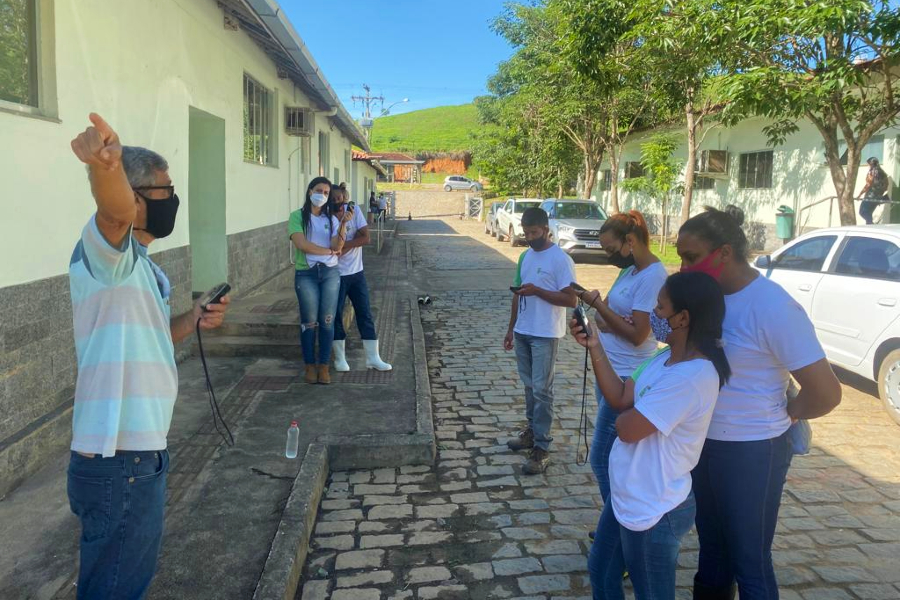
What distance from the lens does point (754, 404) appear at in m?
2.61

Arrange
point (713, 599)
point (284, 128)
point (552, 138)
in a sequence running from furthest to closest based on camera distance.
Result: 1. point (552, 138)
2. point (284, 128)
3. point (713, 599)

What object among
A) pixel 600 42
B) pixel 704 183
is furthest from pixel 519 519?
pixel 704 183

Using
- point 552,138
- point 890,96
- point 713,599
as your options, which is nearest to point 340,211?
point 713,599

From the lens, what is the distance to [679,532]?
242 cm

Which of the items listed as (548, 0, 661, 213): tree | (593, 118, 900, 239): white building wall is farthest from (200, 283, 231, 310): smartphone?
(593, 118, 900, 239): white building wall

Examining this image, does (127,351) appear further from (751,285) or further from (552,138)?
(552,138)

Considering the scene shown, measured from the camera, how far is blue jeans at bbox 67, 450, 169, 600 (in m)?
2.11

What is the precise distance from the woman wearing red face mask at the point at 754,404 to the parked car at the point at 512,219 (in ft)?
66.7

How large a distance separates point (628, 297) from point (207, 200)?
6.45 metres

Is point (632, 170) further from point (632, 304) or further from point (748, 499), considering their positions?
point (748, 499)

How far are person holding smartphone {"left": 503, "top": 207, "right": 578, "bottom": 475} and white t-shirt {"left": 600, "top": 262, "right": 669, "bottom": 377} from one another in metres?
0.78

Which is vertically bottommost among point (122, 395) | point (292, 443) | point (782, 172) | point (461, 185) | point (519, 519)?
point (519, 519)

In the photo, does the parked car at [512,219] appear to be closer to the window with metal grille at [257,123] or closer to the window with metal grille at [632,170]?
the window with metal grille at [632,170]

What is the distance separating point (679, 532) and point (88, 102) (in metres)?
4.66
